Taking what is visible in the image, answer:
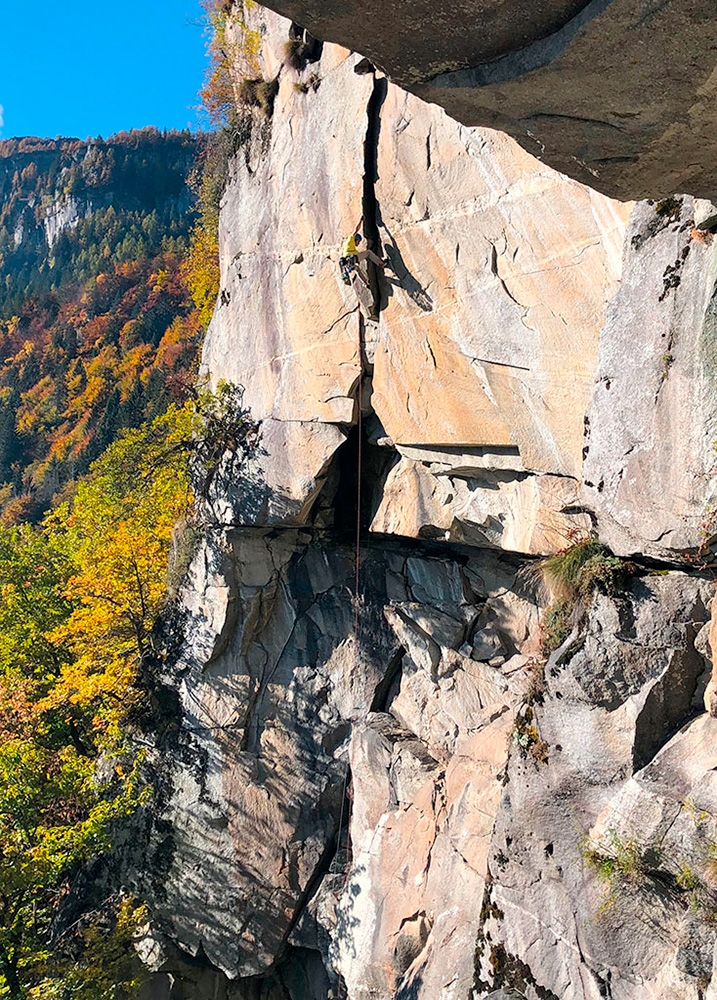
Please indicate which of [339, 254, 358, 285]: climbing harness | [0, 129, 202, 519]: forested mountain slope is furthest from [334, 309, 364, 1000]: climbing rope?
[0, 129, 202, 519]: forested mountain slope

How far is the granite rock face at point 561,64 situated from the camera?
8.63ft

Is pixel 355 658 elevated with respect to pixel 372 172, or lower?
lower

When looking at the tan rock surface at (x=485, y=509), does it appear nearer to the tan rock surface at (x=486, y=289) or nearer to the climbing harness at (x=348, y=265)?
the tan rock surface at (x=486, y=289)

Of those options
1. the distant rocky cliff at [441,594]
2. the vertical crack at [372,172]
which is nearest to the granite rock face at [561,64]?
the distant rocky cliff at [441,594]

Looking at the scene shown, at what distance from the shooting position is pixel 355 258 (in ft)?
32.5

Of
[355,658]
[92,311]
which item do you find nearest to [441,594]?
[355,658]

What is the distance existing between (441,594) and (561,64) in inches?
352

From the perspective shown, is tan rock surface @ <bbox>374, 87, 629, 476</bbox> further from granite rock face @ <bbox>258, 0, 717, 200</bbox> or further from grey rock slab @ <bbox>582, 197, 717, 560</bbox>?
granite rock face @ <bbox>258, 0, 717, 200</bbox>

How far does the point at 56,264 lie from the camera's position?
86.7 m

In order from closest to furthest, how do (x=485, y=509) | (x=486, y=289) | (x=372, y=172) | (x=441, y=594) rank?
(x=486, y=289) < (x=485, y=509) < (x=372, y=172) < (x=441, y=594)

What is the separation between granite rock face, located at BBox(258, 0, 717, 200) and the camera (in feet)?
8.63

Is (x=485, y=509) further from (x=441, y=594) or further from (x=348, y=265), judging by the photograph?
(x=348, y=265)

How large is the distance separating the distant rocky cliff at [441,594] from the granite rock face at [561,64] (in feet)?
12.1

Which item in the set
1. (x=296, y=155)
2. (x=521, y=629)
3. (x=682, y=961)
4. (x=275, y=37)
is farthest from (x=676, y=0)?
(x=275, y=37)
